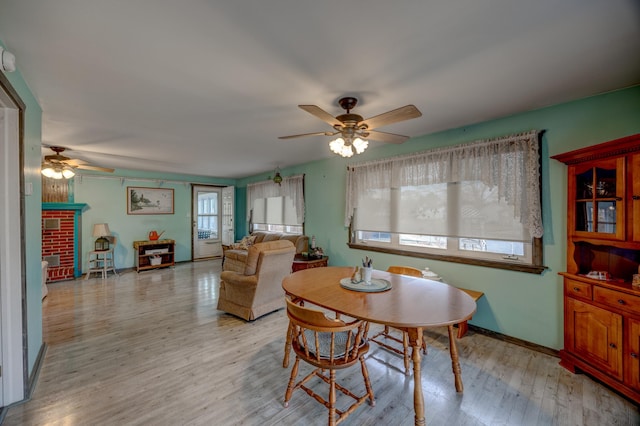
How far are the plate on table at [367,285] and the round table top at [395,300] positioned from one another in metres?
0.03

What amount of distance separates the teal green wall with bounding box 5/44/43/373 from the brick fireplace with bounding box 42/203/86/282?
3703mm

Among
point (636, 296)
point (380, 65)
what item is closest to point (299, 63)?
point (380, 65)

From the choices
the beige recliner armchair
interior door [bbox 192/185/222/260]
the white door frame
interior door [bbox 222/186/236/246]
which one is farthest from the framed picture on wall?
the white door frame

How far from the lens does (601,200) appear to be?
6.83 feet

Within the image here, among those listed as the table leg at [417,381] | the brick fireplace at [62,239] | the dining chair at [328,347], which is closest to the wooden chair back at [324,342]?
the dining chair at [328,347]

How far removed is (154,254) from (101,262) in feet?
3.30

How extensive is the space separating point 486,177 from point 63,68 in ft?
12.8

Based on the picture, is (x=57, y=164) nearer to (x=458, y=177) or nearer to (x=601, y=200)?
(x=458, y=177)

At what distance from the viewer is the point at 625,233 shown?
1.93 meters

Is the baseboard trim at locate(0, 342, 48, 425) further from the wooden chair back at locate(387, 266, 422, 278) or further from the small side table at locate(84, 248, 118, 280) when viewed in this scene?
the small side table at locate(84, 248, 118, 280)

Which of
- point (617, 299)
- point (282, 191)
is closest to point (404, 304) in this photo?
point (617, 299)

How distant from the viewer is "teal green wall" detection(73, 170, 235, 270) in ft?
18.5

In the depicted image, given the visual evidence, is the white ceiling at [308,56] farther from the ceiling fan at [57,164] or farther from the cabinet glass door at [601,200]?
the ceiling fan at [57,164]

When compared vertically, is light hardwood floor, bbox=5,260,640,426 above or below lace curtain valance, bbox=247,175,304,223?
below
